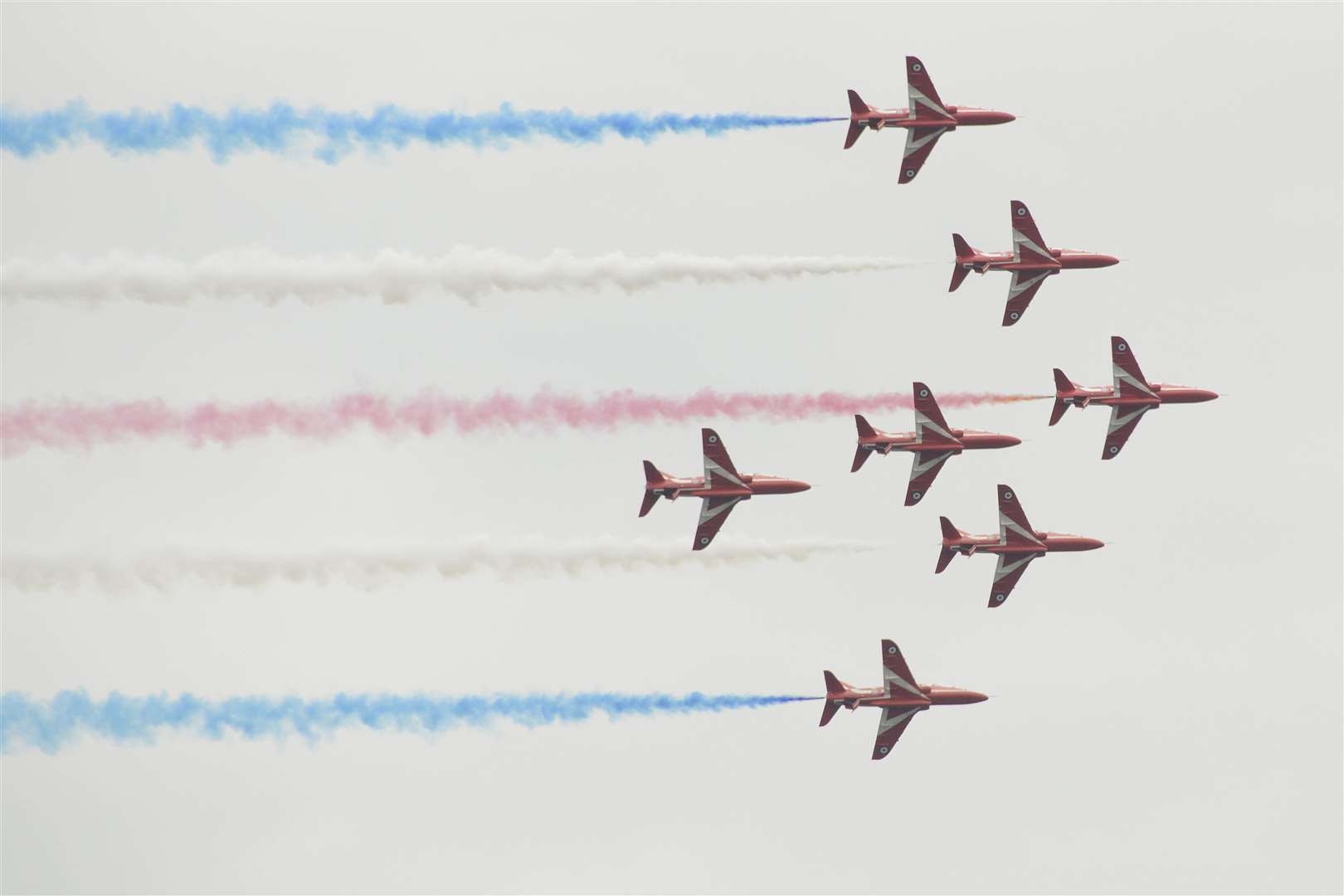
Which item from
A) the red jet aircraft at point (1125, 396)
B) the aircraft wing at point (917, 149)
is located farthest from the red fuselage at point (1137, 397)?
the aircraft wing at point (917, 149)

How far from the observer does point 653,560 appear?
104812 millimetres

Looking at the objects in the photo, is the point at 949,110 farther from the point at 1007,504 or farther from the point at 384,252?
the point at 384,252

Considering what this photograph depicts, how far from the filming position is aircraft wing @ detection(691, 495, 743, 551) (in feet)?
344

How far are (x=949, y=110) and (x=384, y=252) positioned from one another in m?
21.3

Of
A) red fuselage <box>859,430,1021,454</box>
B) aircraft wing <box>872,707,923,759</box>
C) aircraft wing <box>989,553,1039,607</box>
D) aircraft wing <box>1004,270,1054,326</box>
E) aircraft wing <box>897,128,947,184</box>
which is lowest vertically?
aircraft wing <box>872,707,923,759</box>

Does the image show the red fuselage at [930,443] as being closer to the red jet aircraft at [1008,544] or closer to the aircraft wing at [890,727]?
the red jet aircraft at [1008,544]

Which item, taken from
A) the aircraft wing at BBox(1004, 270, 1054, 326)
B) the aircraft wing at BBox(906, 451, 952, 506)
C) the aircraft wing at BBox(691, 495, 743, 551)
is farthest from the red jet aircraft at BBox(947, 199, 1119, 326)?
the aircraft wing at BBox(691, 495, 743, 551)

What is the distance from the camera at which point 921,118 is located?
10700cm

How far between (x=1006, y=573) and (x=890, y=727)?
705 cm

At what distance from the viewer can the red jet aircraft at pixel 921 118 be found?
106m

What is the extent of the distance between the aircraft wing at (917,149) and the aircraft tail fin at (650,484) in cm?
1448

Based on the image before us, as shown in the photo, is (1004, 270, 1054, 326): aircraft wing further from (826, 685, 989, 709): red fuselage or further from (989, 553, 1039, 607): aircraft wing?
(826, 685, 989, 709): red fuselage

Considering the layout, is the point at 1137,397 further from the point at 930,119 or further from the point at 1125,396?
the point at 930,119

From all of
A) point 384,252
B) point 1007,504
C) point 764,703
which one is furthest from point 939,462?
point 384,252
